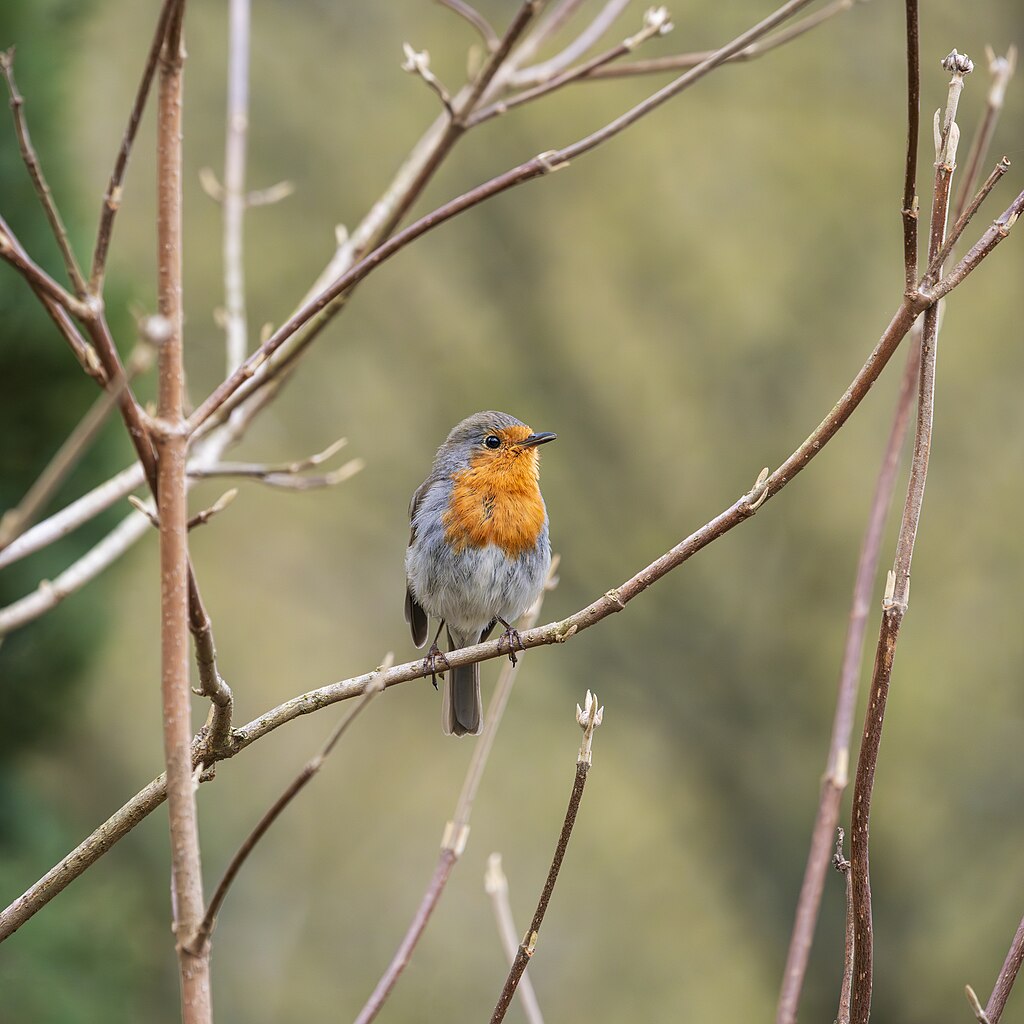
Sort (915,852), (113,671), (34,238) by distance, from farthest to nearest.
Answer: (915,852) < (113,671) < (34,238)

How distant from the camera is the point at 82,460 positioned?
6109 mm

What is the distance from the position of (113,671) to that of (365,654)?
2039mm

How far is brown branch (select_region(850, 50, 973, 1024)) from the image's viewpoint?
1.28 meters

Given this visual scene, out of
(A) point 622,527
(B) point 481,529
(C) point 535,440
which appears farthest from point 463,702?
(A) point 622,527

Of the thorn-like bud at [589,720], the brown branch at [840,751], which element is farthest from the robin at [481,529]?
the thorn-like bud at [589,720]

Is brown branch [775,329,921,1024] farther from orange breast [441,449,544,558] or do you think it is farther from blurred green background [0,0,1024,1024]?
blurred green background [0,0,1024,1024]

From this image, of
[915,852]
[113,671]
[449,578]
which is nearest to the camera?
[449,578]

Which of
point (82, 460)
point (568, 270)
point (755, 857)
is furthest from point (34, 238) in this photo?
point (755, 857)

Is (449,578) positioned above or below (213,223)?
below

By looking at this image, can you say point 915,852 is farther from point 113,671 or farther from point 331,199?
point 331,199

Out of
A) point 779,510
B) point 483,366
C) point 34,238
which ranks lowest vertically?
point 34,238

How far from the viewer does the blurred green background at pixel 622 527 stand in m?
9.73

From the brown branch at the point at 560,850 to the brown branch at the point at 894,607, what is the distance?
11.6 inches

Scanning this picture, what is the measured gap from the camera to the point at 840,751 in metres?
1.54
